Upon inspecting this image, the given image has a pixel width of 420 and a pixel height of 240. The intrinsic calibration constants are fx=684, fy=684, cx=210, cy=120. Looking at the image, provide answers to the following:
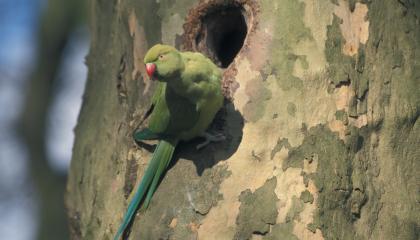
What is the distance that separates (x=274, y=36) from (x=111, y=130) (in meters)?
1.06

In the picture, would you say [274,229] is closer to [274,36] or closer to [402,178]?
[402,178]

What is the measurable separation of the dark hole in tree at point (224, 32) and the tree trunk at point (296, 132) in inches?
0.5

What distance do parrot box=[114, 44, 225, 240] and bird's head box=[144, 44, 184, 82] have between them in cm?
2

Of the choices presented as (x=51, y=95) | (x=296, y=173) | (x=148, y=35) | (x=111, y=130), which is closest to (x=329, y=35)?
(x=296, y=173)

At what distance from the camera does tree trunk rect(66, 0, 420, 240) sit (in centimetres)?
289

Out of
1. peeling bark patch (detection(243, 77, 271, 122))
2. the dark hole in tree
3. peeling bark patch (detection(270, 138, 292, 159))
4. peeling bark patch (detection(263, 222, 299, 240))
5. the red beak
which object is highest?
the dark hole in tree

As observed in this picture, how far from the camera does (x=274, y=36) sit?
3102 millimetres

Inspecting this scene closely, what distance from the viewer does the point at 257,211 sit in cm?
287

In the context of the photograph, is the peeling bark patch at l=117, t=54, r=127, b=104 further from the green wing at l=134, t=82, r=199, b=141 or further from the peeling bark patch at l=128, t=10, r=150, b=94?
the green wing at l=134, t=82, r=199, b=141

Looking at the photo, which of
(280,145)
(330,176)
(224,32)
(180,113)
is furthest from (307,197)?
(224,32)

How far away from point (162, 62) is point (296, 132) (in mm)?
657

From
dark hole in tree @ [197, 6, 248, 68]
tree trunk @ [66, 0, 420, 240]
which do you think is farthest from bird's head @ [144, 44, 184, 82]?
dark hole in tree @ [197, 6, 248, 68]

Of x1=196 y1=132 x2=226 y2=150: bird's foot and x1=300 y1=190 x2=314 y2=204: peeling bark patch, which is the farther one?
x1=196 y1=132 x2=226 y2=150: bird's foot

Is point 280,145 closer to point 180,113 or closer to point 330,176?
point 330,176
